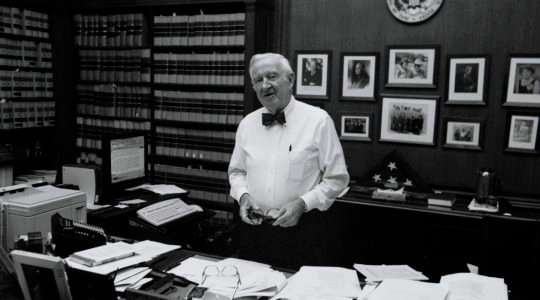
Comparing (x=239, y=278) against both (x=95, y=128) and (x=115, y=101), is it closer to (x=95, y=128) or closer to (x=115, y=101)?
(x=115, y=101)

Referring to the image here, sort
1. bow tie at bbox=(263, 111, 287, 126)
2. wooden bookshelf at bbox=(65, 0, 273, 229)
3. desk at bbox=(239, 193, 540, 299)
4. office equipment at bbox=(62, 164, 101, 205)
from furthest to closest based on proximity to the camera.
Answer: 1. wooden bookshelf at bbox=(65, 0, 273, 229)
2. office equipment at bbox=(62, 164, 101, 205)
3. bow tie at bbox=(263, 111, 287, 126)
4. desk at bbox=(239, 193, 540, 299)

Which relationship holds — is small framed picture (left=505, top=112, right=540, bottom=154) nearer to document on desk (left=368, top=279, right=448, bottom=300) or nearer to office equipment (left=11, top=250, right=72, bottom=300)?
document on desk (left=368, top=279, right=448, bottom=300)

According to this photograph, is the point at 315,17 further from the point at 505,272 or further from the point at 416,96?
the point at 505,272

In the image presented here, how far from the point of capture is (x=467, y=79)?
11.5ft

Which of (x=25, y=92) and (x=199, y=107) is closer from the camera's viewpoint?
(x=199, y=107)

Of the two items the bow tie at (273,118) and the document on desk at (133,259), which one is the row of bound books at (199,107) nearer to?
the bow tie at (273,118)

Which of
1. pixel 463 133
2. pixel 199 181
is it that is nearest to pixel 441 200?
pixel 463 133

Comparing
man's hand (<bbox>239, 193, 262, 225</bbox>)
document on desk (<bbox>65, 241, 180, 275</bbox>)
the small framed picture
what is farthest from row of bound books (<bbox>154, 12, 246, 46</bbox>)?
document on desk (<bbox>65, 241, 180, 275</bbox>)

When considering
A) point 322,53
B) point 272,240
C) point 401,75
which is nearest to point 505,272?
point 272,240

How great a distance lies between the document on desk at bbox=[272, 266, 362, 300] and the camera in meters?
1.70

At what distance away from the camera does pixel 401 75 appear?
370cm

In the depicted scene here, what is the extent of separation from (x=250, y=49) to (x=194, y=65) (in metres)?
0.73

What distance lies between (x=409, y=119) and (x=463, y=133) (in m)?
0.40

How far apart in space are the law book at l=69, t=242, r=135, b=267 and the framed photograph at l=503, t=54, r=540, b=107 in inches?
108
